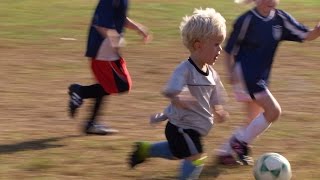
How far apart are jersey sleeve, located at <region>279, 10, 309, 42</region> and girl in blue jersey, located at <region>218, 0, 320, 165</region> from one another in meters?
0.08

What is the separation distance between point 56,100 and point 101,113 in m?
1.11

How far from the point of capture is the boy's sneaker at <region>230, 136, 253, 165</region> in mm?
6129

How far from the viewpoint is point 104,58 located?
7004 mm

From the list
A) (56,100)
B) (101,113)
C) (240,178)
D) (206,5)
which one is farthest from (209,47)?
(206,5)

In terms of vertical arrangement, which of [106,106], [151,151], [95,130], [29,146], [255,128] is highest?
[151,151]

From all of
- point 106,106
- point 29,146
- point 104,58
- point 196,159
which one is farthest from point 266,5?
point 106,106

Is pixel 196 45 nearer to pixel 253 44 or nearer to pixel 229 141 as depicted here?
pixel 253 44

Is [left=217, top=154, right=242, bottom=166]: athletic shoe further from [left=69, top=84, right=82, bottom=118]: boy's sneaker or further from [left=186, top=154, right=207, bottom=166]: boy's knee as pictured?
[left=69, top=84, right=82, bottom=118]: boy's sneaker

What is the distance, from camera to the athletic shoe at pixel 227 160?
20.1 feet

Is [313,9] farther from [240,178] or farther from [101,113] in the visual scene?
[240,178]

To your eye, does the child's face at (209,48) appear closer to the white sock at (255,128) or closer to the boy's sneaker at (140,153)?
the boy's sneaker at (140,153)

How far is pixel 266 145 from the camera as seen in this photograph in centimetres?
667

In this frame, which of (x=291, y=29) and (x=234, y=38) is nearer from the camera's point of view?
(x=234, y=38)

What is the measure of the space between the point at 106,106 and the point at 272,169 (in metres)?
2.71
